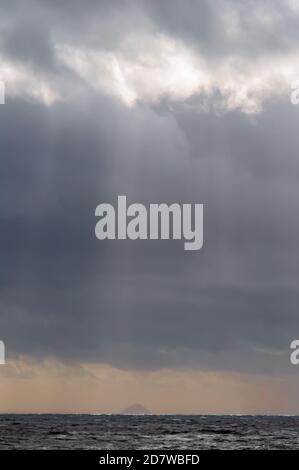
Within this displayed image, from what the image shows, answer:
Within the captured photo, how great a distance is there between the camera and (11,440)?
96250mm

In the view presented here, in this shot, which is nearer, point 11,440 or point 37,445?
point 37,445

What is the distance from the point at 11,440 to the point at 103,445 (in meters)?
14.3

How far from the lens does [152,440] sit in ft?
331

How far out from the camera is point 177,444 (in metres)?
92.9

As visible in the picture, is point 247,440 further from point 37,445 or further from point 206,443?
point 37,445
